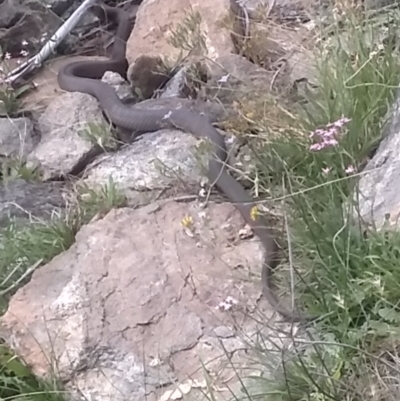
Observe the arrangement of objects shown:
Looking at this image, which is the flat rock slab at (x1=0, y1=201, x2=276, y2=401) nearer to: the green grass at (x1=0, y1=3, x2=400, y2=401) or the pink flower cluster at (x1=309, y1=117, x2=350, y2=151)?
the green grass at (x1=0, y1=3, x2=400, y2=401)

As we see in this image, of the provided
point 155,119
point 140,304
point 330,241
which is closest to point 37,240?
point 140,304

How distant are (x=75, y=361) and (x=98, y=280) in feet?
1.00

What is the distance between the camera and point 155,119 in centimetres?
365

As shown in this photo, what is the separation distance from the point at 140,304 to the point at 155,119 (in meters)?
1.28

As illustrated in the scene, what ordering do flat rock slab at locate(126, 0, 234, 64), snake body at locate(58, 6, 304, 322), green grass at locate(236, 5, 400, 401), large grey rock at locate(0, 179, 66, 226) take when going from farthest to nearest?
flat rock slab at locate(126, 0, 234, 64) < large grey rock at locate(0, 179, 66, 226) < snake body at locate(58, 6, 304, 322) < green grass at locate(236, 5, 400, 401)

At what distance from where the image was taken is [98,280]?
2.66 m

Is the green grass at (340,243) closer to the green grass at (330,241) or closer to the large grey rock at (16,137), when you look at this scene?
the green grass at (330,241)

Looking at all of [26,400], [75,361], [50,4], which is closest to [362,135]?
[75,361]

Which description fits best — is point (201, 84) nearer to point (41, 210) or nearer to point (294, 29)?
point (294, 29)

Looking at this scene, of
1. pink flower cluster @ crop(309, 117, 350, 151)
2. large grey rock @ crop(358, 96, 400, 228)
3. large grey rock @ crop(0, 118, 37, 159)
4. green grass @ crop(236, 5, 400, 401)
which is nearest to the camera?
green grass @ crop(236, 5, 400, 401)

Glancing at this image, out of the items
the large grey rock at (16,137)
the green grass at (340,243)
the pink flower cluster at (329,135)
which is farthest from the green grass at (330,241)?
the large grey rock at (16,137)

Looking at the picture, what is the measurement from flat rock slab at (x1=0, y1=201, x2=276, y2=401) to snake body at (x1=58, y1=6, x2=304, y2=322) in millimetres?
61

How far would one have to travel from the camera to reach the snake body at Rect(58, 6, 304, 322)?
2.65 meters

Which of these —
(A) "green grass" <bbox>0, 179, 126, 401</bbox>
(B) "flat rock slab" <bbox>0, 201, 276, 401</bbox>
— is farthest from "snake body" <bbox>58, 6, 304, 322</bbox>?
(A) "green grass" <bbox>0, 179, 126, 401</bbox>
